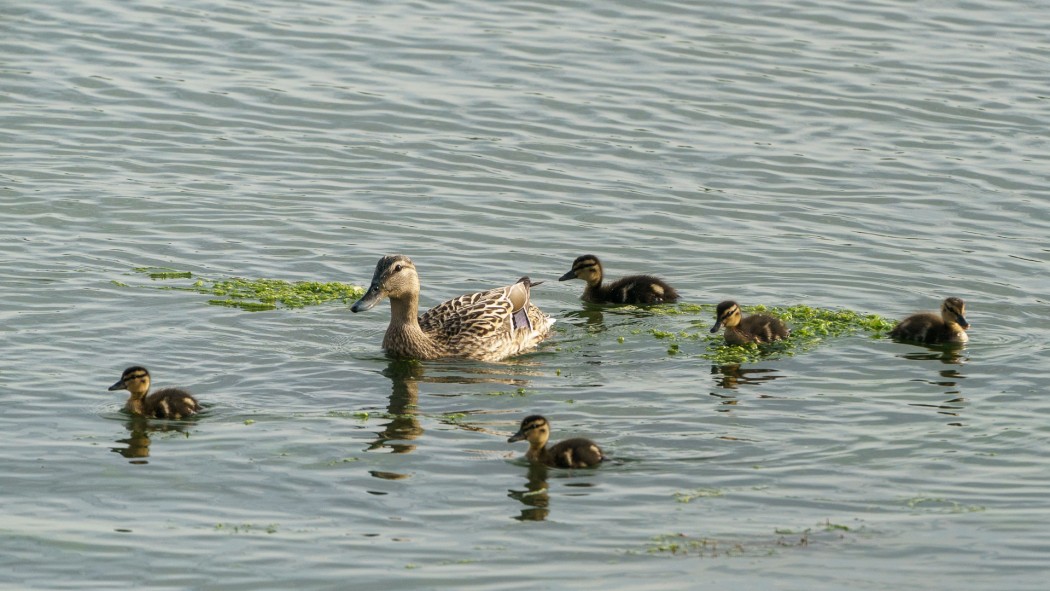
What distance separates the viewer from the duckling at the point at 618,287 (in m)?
13.3

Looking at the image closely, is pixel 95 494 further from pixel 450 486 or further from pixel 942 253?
pixel 942 253

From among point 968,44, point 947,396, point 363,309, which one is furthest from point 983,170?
point 363,309

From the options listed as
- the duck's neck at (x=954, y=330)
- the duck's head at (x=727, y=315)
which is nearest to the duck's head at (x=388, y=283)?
the duck's head at (x=727, y=315)

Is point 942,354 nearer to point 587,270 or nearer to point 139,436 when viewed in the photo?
point 587,270

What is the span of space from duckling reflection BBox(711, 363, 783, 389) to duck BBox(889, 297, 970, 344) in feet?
3.91

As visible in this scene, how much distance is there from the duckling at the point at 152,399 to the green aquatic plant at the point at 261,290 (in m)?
2.36

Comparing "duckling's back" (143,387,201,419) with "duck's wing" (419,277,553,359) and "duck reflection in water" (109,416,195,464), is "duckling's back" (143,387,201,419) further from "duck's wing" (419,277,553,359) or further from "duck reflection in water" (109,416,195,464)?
"duck's wing" (419,277,553,359)

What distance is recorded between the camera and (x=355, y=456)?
9680 mm

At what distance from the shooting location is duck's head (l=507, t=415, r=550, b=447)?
31.4 ft

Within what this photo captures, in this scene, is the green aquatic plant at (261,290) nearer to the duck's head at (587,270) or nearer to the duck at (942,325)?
the duck's head at (587,270)

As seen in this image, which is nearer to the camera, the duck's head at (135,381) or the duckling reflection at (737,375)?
the duck's head at (135,381)

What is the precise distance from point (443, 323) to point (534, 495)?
11.2 ft

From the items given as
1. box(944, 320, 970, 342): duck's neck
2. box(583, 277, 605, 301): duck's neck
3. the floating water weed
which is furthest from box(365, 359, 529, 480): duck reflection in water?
box(944, 320, 970, 342): duck's neck

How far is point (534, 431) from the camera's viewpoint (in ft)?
31.5
